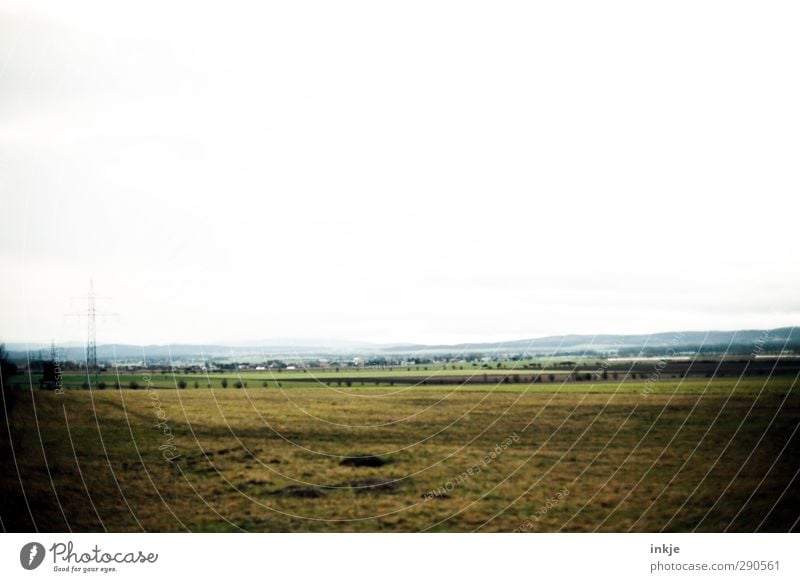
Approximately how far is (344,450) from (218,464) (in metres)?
1.69

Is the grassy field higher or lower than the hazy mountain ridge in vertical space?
lower

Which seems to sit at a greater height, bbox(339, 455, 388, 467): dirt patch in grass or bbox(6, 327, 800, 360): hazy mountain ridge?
bbox(6, 327, 800, 360): hazy mountain ridge

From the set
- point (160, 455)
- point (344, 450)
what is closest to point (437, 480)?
point (344, 450)

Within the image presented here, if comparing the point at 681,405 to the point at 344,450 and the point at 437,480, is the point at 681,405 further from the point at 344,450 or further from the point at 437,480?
the point at 344,450

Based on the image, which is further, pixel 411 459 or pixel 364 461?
pixel 411 459

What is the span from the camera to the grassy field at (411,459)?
9.06m

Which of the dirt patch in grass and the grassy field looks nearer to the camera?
the grassy field

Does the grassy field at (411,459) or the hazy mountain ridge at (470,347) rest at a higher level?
the hazy mountain ridge at (470,347)

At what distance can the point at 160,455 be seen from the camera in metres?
9.58

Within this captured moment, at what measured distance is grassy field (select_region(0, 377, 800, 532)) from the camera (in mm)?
9062

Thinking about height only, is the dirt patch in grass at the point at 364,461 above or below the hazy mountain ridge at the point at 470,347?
below

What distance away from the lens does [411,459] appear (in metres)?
9.88

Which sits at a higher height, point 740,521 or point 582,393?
point 582,393

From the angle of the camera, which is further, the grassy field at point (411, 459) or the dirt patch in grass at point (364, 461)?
the dirt patch in grass at point (364, 461)
